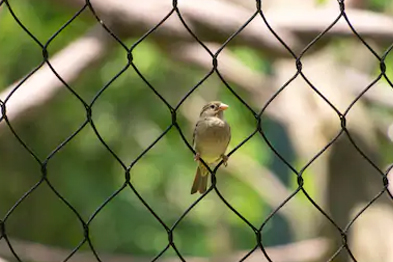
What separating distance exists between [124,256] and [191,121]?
45.1 inches

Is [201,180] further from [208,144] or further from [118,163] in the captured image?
[118,163]

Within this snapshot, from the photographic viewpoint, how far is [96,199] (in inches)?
179

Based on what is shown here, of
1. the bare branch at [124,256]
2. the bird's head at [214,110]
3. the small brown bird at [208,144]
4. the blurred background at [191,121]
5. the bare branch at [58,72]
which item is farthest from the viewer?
the bare branch at [124,256]

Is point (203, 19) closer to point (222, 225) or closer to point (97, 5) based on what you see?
point (97, 5)

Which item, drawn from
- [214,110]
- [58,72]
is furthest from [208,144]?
[58,72]

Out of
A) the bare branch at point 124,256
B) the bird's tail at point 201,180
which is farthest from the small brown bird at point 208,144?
the bare branch at point 124,256

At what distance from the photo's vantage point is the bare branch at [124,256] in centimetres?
316

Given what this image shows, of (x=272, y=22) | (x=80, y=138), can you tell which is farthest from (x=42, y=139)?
(x=272, y=22)

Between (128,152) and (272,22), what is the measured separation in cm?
210

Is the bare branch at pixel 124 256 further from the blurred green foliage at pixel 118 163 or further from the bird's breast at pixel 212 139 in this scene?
the bird's breast at pixel 212 139

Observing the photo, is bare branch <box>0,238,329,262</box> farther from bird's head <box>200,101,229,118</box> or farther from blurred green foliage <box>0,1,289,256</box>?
bird's head <box>200,101,229,118</box>

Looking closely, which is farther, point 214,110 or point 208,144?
point 214,110

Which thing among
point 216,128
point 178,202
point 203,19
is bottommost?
point 216,128

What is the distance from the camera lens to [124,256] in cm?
348
